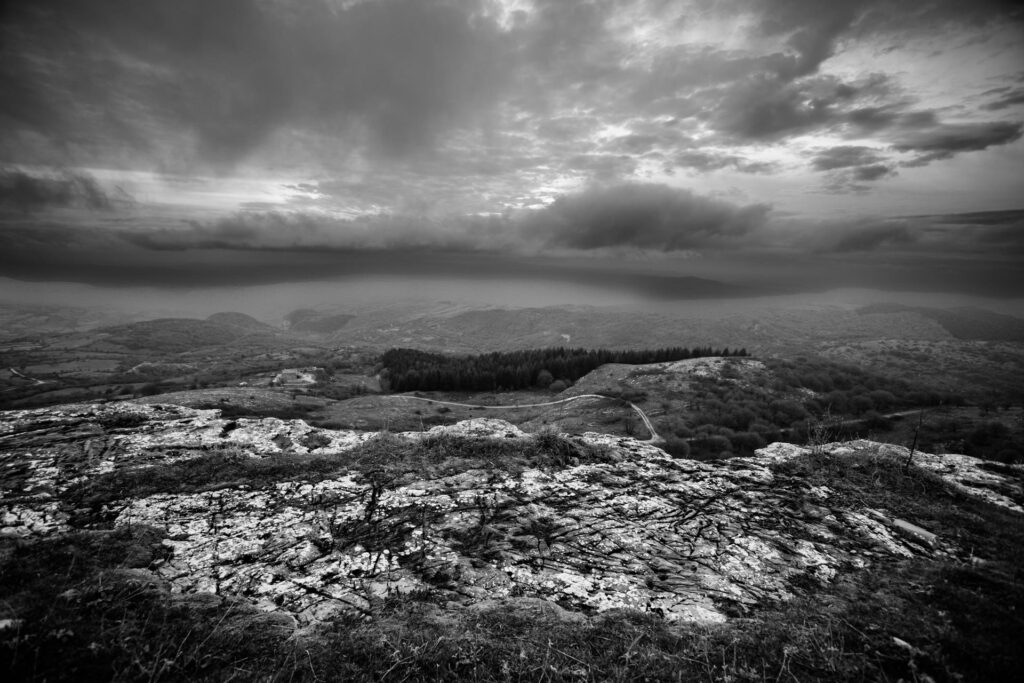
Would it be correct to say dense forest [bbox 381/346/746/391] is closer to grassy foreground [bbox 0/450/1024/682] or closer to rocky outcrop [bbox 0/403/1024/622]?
rocky outcrop [bbox 0/403/1024/622]

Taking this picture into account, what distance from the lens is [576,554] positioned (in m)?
12.7

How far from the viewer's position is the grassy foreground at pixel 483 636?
713 cm

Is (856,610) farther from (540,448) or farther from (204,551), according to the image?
(204,551)

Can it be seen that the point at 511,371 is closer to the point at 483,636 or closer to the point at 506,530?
the point at 506,530

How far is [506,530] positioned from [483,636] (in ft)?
17.6

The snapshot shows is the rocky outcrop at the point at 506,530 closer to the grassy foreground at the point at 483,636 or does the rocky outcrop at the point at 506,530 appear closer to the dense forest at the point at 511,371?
the grassy foreground at the point at 483,636

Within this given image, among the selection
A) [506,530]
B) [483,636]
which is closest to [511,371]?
[506,530]

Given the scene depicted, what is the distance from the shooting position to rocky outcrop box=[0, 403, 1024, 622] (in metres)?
11.0

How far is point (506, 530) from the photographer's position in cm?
1393

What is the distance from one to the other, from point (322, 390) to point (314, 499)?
253 feet

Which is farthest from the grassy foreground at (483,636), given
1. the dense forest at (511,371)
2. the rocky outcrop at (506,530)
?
the dense forest at (511,371)

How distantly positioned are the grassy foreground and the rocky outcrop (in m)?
0.93

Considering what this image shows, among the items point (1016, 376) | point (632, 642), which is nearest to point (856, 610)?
point (632, 642)

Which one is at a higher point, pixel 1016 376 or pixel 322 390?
pixel 322 390
